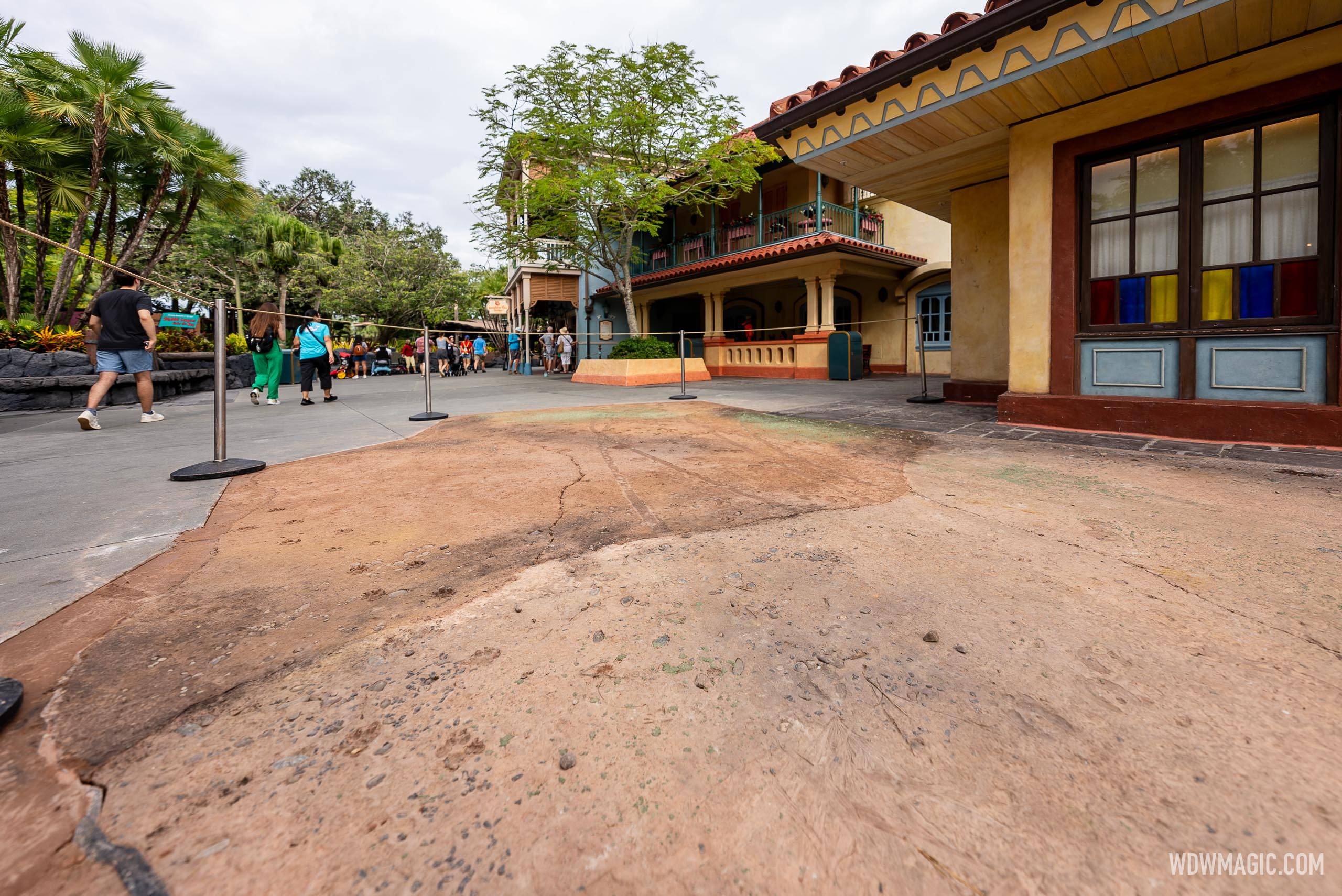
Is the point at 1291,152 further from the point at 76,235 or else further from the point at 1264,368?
the point at 76,235

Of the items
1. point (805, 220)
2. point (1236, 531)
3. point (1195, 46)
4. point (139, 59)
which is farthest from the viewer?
point (805, 220)

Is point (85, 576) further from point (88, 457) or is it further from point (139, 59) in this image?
point (139, 59)

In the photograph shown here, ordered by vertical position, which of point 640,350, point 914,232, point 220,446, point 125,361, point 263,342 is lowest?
point 220,446

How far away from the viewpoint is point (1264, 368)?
171 inches

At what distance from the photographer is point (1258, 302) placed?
4.41 metres

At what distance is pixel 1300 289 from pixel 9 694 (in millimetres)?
7122

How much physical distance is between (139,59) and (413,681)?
1681 cm

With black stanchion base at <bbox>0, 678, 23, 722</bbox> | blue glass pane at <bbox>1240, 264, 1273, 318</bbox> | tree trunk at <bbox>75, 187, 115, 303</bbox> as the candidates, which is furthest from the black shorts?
blue glass pane at <bbox>1240, 264, 1273, 318</bbox>

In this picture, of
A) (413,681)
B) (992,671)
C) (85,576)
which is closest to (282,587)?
(85,576)

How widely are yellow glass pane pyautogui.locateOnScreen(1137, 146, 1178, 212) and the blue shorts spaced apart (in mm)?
9857

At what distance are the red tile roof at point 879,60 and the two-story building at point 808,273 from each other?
7317 millimetres

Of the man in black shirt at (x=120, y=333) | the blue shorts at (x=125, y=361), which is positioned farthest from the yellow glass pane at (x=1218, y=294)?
the blue shorts at (x=125, y=361)

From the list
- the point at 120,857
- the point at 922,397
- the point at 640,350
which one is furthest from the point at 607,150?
the point at 120,857

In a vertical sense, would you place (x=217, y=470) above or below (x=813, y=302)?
below
